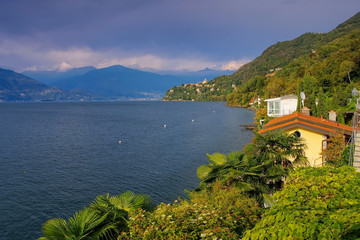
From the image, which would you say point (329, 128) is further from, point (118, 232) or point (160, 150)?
point (160, 150)

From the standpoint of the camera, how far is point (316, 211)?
181 inches

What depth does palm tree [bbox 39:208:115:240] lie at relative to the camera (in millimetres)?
7809

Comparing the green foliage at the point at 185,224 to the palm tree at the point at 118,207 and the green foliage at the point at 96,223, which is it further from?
the palm tree at the point at 118,207

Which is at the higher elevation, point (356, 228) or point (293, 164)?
point (356, 228)

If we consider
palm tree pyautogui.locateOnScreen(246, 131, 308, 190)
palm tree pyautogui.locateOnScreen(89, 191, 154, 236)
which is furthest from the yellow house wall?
palm tree pyautogui.locateOnScreen(89, 191, 154, 236)

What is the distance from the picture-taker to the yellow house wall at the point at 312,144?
16484 mm

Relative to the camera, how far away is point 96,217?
8.55 meters

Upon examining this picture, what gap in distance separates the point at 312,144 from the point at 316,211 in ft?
45.6

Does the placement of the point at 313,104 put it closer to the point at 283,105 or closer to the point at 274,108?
the point at 283,105

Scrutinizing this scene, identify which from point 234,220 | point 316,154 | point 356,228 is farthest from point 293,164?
point 356,228

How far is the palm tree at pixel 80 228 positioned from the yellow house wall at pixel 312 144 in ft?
42.1

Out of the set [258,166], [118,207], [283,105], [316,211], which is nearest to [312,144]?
[258,166]

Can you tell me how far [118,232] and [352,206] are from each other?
21.1 ft

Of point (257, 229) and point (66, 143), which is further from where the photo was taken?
point (66, 143)
